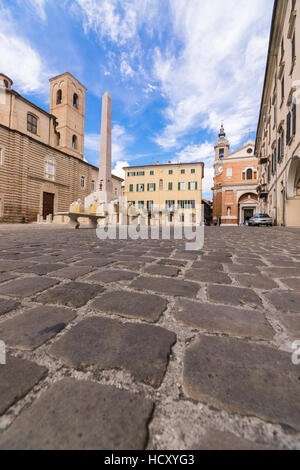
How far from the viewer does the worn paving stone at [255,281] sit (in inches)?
63.4

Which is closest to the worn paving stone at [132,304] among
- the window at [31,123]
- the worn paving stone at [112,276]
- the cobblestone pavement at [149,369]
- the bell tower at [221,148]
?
the cobblestone pavement at [149,369]

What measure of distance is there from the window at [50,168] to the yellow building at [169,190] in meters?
13.0

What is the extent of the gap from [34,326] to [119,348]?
440 millimetres

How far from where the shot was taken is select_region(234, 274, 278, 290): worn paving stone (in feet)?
5.28

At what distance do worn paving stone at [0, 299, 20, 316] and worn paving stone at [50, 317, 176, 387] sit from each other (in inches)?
18.2

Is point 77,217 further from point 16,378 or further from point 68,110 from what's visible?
point 68,110

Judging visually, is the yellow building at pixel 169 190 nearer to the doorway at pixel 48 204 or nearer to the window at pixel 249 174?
the window at pixel 249 174

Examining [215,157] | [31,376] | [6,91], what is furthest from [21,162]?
[215,157]

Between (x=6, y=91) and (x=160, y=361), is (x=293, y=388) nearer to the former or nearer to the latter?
(x=160, y=361)

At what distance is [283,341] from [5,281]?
73.4 inches

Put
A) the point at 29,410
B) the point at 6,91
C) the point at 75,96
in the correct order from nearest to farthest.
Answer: the point at 29,410
the point at 6,91
the point at 75,96

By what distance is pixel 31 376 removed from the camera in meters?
0.66

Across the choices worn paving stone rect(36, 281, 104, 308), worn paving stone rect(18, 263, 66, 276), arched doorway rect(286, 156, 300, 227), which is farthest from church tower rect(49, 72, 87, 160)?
worn paving stone rect(36, 281, 104, 308)

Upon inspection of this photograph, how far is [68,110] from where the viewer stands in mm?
26438
